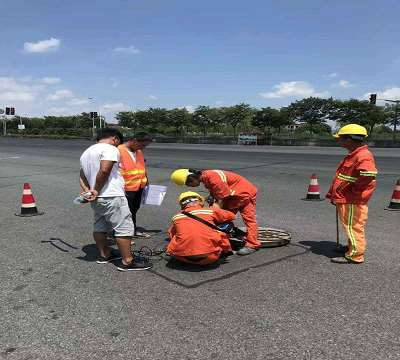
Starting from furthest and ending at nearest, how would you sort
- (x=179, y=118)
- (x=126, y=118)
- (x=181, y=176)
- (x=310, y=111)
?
(x=126, y=118), (x=179, y=118), (x=310, y=111), (x=181, y=176)

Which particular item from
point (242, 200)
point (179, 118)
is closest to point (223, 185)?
point (242, 200)

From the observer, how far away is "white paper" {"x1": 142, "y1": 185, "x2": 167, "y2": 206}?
243 inches

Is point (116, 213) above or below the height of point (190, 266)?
above

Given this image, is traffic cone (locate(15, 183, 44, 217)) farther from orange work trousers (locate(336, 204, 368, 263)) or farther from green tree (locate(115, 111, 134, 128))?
green tree (locate(115, 111, 134, 128))

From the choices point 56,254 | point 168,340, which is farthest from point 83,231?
point 168,340

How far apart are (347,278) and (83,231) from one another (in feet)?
13.5

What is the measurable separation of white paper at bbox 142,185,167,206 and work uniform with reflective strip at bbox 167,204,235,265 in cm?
127

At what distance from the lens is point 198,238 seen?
4.66 meters

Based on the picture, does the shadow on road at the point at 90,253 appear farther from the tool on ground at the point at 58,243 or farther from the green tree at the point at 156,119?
the green tree at the point at 156,119

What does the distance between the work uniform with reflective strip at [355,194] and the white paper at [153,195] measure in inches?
97.2

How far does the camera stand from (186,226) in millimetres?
4730

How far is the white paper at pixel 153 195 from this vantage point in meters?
6.18

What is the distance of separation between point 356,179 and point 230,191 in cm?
147

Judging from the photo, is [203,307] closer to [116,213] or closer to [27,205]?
[116,213]
